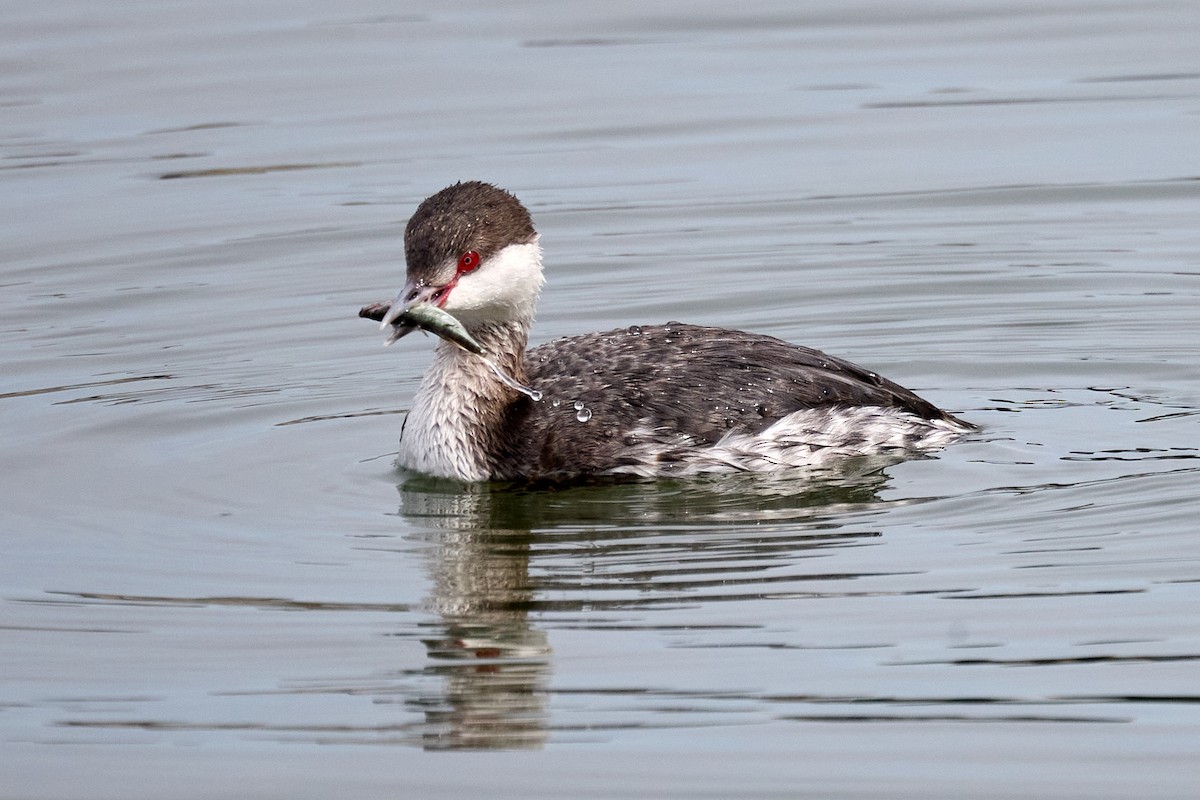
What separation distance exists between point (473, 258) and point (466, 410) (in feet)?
2.66

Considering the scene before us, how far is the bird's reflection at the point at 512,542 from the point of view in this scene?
739 centimetres

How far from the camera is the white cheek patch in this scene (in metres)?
10.0

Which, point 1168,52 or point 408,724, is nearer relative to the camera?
point 408,724

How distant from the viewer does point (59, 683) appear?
7.79 meters

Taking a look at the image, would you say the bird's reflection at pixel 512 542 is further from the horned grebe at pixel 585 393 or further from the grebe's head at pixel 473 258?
the grebe's head at pixel 473 258

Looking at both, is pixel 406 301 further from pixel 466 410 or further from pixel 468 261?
pixel 466 410

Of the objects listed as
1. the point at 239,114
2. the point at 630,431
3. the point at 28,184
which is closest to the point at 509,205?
the point at 630,431

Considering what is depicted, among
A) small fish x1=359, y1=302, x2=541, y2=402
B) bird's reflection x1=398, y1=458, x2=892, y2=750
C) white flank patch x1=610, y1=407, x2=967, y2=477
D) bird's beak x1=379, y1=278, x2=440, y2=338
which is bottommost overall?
bird's reflection x1=398, y1=458, x2=892, y2=750

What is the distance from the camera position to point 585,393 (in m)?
10.2

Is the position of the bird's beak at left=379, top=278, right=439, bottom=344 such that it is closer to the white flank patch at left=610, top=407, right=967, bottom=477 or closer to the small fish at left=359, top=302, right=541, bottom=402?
the small fish at left=359, top=302, right=541, bottom=402

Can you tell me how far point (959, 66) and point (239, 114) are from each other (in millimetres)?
7065

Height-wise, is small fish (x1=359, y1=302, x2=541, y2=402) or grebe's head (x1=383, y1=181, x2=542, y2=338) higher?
grebe's head (x1=383, y1=181, x2=542, y2=338)

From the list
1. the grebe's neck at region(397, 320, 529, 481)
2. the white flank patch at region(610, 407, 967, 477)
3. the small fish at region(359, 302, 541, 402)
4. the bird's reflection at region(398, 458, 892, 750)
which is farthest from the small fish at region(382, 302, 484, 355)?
the white flank patch at region(610, 407, 967, 477)

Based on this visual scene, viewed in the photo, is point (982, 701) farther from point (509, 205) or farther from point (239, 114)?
point (239, 114)
